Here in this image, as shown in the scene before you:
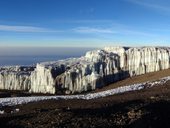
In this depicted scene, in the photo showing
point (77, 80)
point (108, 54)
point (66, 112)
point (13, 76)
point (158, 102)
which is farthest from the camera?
point (108, 54)

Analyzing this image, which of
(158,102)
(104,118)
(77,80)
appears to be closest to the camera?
(104,118)

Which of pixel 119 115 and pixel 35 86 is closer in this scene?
pixel 119 115

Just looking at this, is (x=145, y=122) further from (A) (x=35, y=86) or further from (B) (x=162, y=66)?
(B) (x=162, y=66)

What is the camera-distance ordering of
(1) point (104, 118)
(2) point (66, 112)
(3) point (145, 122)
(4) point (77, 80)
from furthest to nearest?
(4) point (77, 80) → (2) point (66, 112) → (1) point (104, 118) → (3) point (145, 122)

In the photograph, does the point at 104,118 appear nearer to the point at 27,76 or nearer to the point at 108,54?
Answer: the point at 27,76

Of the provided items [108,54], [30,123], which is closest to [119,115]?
[30,123]

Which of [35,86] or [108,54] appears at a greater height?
[108,54]

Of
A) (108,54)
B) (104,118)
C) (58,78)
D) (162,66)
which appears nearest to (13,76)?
(58,78)
